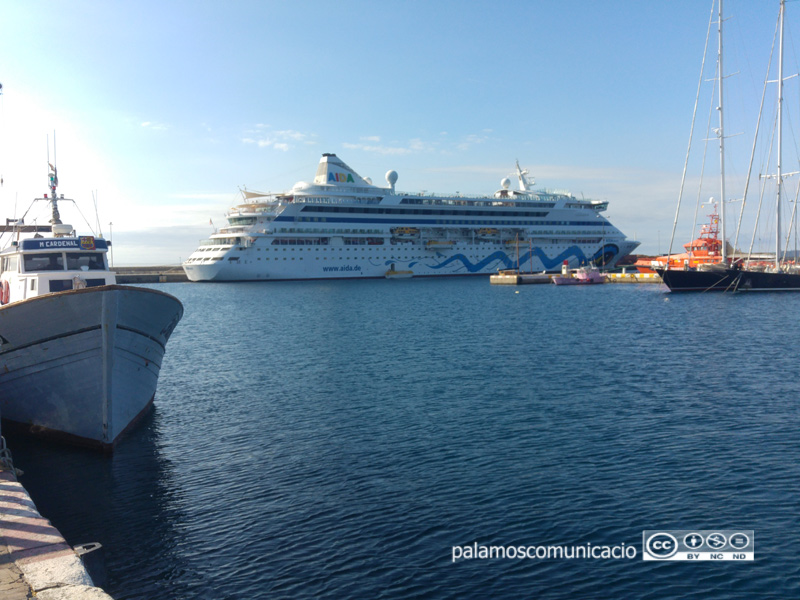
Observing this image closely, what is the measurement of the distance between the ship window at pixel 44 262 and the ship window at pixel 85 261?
0.22 m

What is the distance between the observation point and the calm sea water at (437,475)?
841cm

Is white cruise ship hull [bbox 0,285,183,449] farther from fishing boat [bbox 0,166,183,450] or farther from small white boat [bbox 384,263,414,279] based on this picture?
small white boat [bbox 384,263,414,279]

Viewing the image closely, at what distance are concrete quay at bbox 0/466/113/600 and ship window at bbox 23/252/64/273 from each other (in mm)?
9106

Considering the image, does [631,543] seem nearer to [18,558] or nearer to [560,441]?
[560,441]

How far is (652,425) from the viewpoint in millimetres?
14734

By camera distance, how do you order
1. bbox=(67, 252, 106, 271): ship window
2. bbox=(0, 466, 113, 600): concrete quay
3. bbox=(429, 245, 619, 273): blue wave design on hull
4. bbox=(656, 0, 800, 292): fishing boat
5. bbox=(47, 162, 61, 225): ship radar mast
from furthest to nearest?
bbox=(429, 245, 619, 273): blue wave design on hull, bbox=(656, 0, 800, 292): fishing boat, bbox=(47, 162, 61, 225): ship radar mast, bbox=(67, 252, 106, 271): ship window, bbox=(0, 466, 113, 600): concrete quay

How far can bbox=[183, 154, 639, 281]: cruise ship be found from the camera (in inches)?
3226

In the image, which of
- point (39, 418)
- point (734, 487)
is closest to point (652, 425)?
point (734, 487)

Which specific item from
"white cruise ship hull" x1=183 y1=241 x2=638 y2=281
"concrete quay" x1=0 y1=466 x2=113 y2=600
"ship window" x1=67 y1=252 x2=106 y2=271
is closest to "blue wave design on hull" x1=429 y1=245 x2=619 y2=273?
"white cruise ship hull" x1=183 y1=241 x2=638 y2=281

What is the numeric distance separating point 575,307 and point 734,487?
3725 centimetres

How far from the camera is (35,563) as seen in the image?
21.8ft

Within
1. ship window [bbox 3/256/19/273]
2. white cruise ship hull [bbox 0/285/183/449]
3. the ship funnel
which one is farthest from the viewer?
the ship funnel

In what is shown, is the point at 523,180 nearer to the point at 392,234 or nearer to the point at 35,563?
the point at 392,234

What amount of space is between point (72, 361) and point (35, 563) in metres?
7.50
